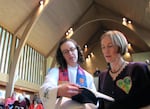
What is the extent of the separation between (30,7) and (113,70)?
7.24 m

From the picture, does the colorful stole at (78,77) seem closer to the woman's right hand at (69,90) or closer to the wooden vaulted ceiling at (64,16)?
the woman's right hand at (69,90)

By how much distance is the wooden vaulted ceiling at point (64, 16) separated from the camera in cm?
768

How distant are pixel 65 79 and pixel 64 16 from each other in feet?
28.3

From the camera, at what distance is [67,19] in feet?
33.0

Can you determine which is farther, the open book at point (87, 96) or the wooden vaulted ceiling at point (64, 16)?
the wooden vaulted ceiling at point (64, 16)

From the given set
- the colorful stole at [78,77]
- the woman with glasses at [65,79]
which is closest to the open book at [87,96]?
the woman with glasses at [65,79]

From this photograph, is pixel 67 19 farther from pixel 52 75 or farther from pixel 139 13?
pixel 52 75

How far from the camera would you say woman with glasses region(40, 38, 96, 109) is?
998mm

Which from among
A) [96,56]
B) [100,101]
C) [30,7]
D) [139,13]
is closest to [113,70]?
Result: [100,101]

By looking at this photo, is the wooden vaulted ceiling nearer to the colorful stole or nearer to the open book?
the colorful stole

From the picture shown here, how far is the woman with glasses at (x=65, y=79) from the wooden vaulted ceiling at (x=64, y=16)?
611cm

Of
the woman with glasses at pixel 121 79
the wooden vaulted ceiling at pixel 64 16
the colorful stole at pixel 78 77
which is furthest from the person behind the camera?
the wooden vaulted ceiling at pixel 64 16

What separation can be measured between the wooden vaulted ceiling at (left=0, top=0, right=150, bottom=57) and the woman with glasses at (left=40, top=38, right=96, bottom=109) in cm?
611

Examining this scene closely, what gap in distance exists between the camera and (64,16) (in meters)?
9.62
